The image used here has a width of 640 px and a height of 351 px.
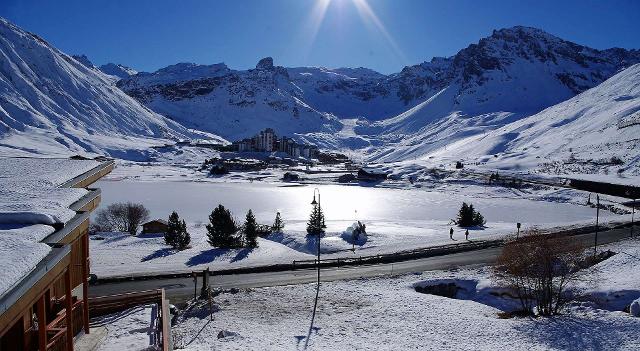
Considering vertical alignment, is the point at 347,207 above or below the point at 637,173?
below

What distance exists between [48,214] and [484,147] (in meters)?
148

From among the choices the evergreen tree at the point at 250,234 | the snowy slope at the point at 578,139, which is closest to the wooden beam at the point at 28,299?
the evergreen tree at the point at 250,234

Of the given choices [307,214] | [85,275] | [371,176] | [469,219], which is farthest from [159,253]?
[371,176]

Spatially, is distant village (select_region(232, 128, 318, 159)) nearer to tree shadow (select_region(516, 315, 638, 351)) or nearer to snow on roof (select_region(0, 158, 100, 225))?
tree shadow (select_region(516, 315, 638, 351))

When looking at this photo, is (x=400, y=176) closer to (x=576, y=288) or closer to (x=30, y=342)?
(x=576, y=288)

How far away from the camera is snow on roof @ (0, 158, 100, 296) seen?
5.47m

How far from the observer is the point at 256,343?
16.0m

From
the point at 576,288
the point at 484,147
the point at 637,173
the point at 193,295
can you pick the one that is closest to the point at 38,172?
the point at 193,295

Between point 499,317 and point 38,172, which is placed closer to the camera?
point 38,172

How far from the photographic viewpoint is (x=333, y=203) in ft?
241

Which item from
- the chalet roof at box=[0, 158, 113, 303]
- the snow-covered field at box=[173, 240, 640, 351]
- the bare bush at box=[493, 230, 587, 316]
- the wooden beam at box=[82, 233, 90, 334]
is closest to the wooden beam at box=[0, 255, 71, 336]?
the chalet roof at box=[0, 158, 113, 303]

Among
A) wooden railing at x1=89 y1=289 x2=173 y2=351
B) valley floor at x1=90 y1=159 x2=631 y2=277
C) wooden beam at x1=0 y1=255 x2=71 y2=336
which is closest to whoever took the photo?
wooden beam at x1=0 y1=255 x2=71 y2=336

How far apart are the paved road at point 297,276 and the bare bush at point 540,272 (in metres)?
9.13

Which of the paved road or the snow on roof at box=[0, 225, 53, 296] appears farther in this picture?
the paved road
